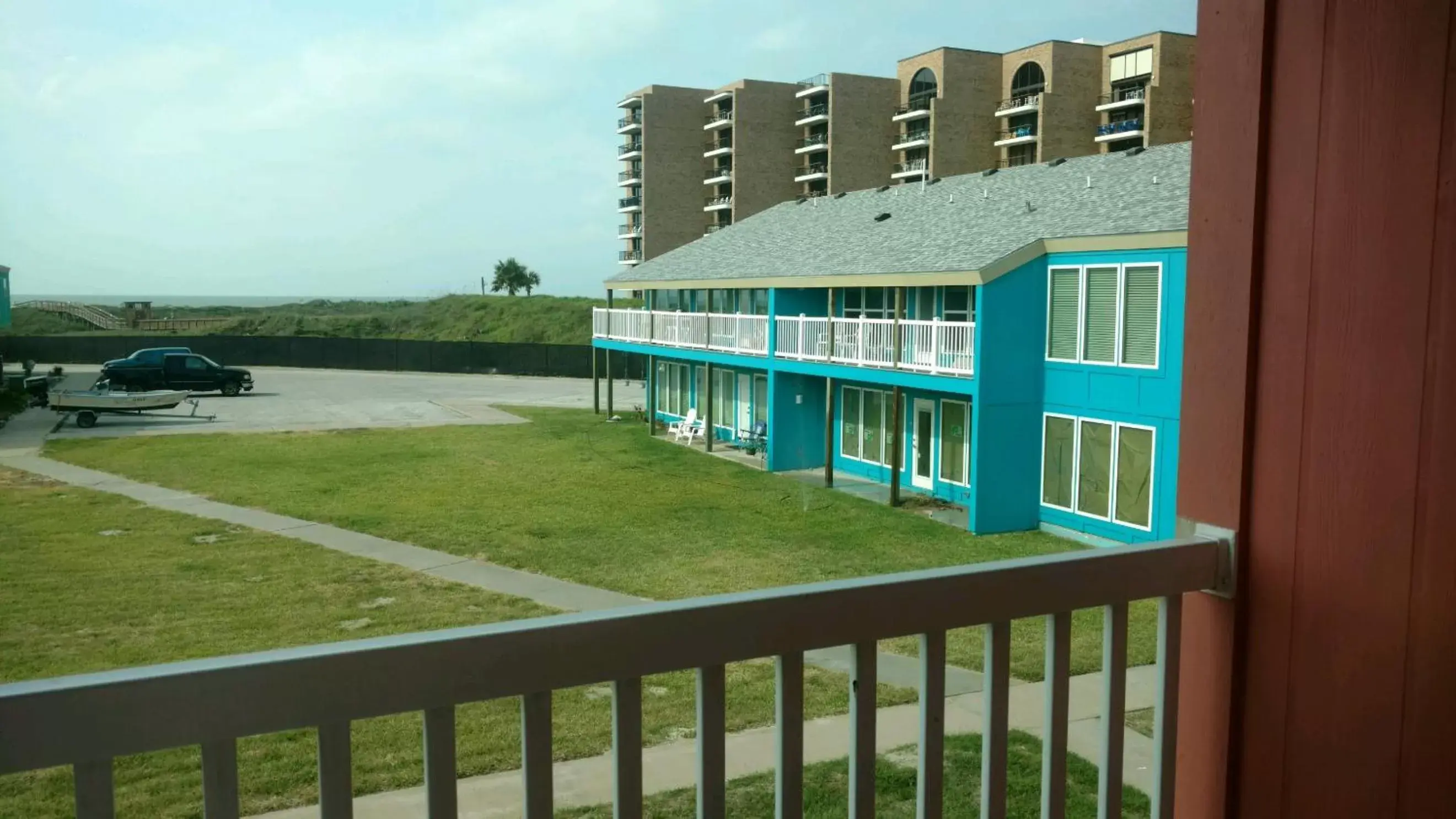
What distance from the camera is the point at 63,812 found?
352cm

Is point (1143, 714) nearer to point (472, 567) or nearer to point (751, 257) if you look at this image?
point (472, 567)

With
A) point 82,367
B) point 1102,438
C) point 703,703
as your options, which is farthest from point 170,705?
point 82,367

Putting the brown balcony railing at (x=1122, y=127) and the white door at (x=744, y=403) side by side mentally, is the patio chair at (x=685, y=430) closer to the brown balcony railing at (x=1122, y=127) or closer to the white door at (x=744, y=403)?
the white door at (x=744, y=403)

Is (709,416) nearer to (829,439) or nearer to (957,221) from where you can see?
(829,439)

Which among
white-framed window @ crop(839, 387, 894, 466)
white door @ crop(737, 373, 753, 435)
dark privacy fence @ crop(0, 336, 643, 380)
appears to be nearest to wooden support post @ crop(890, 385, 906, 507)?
white-framed window @ crop(839, 387, 894, 466)

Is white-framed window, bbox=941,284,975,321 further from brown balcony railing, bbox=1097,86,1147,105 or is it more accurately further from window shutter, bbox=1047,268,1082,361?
brown balcony railing, bbox=1097,86,1147,105

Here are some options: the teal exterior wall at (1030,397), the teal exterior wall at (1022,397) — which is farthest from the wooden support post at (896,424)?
the teal exterior wall at (1022,397)

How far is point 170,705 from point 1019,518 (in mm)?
16329

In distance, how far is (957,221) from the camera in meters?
21.6

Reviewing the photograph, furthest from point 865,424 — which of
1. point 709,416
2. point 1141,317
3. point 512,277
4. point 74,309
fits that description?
point 512,277

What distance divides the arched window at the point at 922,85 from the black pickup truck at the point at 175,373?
127 feet

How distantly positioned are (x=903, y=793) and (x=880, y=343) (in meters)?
13.9

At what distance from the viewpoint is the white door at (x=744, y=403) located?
86.5ft

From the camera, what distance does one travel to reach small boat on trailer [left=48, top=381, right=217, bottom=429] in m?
27.6
